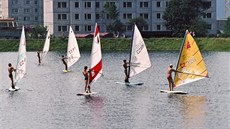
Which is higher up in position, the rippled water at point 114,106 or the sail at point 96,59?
the sail at point 96,59

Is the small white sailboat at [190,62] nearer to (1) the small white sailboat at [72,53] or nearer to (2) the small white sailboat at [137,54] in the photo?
(2) the small white sailboat at [137,54]

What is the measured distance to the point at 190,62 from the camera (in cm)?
7275

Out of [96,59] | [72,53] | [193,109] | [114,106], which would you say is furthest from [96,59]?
[72,53]

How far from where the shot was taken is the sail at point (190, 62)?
72.4 m

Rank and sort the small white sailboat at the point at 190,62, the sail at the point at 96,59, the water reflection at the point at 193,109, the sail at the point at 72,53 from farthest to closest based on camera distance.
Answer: the sail at the point at 72,53 < the sail at the point at 96,59 < the small white sailboat at the point at 190,62 < the water reflection at the point at 193,109

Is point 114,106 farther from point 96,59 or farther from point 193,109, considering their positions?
point 96,59

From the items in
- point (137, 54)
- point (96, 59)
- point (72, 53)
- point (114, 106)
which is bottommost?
point (114, 106)

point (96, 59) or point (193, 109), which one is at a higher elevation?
point (96, 59)

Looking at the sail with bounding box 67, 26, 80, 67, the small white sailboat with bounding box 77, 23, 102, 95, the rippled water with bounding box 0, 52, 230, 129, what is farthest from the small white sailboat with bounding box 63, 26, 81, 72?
the small white sailboat with bounding box 77, 23, 102, 95

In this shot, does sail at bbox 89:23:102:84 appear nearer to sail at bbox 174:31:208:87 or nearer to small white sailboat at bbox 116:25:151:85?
small white sailboat at bbox 116:25:151:85

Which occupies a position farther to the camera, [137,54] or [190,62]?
[137,54]

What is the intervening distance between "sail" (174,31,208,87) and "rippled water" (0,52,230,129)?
7.17 ft

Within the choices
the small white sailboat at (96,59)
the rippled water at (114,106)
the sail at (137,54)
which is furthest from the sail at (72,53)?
the small white sailboat at (96,59)

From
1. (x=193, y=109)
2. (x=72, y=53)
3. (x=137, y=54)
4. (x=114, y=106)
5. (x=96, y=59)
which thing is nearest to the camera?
(x=193, y=109)
